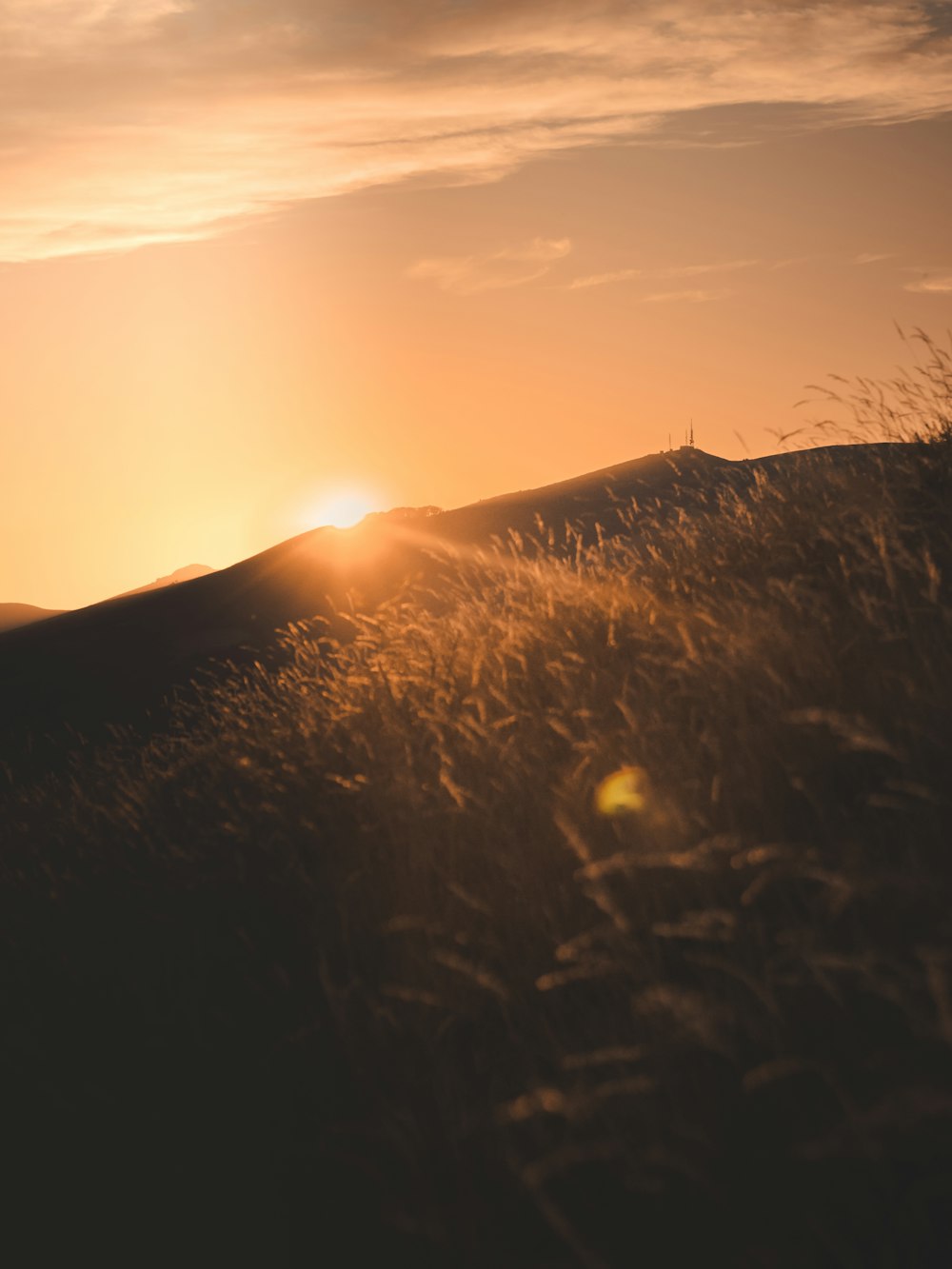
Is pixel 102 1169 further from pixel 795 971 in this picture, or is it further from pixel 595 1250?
pixel 795 971

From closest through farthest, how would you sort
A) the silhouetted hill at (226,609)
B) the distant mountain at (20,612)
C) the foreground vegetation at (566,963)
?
the foreground vegetation at (566,963)
the silhouetted hill at (226,609)
the distant mountain at (20,612)

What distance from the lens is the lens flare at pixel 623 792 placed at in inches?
132

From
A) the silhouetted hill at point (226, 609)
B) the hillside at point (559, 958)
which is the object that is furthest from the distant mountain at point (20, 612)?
the hillside at point (559, 958)

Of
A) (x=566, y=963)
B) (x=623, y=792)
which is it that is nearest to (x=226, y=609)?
(x=623, y=792)

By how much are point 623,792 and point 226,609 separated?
113 feet

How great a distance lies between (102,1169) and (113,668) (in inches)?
1218

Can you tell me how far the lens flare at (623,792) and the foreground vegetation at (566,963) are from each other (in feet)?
0.05

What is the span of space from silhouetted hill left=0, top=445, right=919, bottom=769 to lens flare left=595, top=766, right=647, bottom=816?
19.9m

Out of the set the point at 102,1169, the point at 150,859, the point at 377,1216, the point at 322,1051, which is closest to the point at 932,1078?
the point at 377,1216

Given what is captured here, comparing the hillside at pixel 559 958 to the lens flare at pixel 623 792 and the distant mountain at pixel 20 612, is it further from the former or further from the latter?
the distant mountain at pixel 20 612

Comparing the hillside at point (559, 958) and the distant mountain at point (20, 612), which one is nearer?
the hillside at point (559, 958)

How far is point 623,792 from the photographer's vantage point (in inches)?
136

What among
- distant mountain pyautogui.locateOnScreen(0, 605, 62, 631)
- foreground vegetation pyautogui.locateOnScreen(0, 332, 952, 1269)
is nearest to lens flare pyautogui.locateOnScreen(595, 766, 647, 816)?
foreground vegetation pyautogui.locateOnScreen(0, 332, 952, 1269)

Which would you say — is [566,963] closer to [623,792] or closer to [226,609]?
[623,792]
